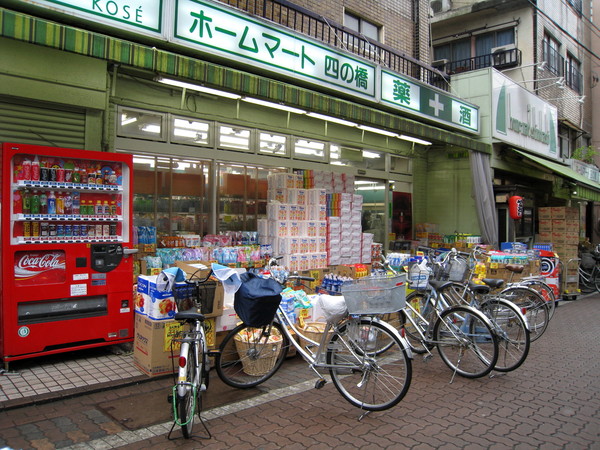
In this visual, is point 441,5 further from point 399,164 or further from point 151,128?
point 151,128

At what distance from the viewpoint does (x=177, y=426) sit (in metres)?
4.28

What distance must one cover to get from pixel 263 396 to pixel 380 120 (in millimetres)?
5784


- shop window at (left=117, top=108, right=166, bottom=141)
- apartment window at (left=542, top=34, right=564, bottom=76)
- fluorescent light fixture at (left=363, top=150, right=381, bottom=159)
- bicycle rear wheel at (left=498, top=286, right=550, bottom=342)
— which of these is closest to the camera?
bicycle rear wheel at (left=498, top=286, right=550, bottom=342)

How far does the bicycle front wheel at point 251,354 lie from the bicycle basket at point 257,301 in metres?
0.32

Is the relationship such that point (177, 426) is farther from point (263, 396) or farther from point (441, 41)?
point (441, 41)

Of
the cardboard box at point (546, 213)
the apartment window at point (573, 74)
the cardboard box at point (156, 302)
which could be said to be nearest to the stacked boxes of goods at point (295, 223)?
the cardboard box at point (156, 302)

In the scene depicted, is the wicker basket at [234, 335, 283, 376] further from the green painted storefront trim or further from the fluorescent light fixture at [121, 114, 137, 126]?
the fluorescent light fixture at [121, 114, 137, 126]

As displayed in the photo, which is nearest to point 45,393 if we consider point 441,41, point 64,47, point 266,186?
point 64,47

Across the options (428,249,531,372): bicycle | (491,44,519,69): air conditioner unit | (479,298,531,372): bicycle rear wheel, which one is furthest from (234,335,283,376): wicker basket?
(491,44,519,69): air conditioner unit

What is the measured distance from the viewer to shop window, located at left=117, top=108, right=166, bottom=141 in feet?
26.2

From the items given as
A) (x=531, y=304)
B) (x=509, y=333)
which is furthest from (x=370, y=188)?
(x=509, y=333)

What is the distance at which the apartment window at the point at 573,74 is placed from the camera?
21359 mm

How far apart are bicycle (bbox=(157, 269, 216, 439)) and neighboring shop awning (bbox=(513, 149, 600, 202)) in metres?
12.7

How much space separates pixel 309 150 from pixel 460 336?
21.5 ft
